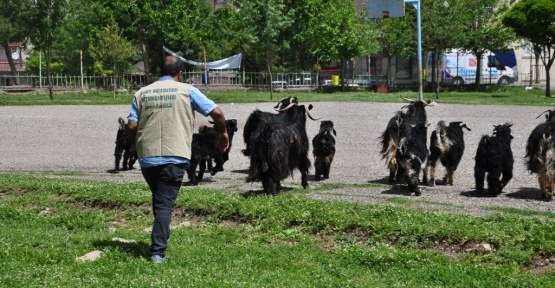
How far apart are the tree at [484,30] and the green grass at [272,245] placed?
42.0 meters

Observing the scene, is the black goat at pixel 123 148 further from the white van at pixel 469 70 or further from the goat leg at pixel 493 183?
the white van at pixel 469 70

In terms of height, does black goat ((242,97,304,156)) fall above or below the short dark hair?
below

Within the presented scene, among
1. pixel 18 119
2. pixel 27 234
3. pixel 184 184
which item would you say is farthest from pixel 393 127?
pixel 18 119

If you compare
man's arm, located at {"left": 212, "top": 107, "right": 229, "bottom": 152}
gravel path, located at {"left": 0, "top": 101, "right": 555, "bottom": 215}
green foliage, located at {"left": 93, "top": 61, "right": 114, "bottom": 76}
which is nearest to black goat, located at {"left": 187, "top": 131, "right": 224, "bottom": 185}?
gravel path, located at {"left": 0, "top": 101, "right": 555, "bottom": 215}

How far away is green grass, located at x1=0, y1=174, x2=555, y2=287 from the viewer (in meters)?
7.27

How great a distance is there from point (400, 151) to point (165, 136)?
5.99m

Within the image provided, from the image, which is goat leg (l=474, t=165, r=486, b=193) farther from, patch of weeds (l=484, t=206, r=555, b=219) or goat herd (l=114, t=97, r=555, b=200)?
patch of weeds (l=484, t=206, r=555, b=219)

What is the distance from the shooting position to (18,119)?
91.9 ft

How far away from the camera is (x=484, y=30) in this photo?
167ft

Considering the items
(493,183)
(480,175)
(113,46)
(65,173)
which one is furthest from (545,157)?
(113,46)

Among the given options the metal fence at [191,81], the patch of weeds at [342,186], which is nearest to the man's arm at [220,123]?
the patch of weeds at [342,186]

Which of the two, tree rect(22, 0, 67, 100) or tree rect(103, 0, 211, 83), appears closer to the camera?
tree rect(22, 0, 67, 100)

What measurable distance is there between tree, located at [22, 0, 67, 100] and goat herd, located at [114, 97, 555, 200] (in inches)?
1140

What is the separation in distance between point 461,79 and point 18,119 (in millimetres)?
38046
